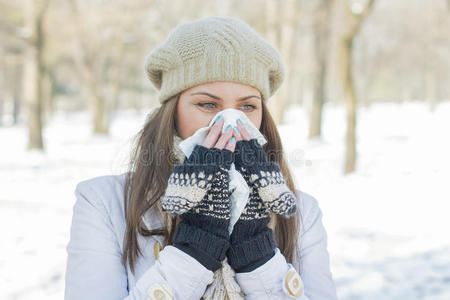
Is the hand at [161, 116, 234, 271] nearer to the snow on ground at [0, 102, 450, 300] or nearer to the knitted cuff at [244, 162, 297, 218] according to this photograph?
the knitted cuff at [244, 162, 297, 218]

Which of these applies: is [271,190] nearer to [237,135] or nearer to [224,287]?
[237,135]

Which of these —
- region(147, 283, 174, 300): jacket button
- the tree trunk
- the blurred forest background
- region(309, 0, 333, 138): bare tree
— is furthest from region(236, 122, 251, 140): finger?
region(309, 0, 333, 138): bare tree

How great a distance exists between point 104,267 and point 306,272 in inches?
33.3

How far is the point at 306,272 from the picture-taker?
5.62 ft

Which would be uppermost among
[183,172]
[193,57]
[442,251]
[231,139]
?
[193,57]

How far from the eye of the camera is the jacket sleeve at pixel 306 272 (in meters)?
1.45

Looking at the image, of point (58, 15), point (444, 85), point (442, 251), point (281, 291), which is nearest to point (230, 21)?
point (281, 291)

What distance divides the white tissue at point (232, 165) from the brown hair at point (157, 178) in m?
0.22

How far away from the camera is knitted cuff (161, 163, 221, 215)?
1405 millimetres

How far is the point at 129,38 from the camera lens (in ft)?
67.3

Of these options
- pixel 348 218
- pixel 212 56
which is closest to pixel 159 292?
pixel 212 56

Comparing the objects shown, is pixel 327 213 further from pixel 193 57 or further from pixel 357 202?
pixel 193 57

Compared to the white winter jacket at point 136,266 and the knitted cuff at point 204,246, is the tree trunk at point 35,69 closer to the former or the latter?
the white winter jacket at point 136,266

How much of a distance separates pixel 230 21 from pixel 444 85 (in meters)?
53.0
